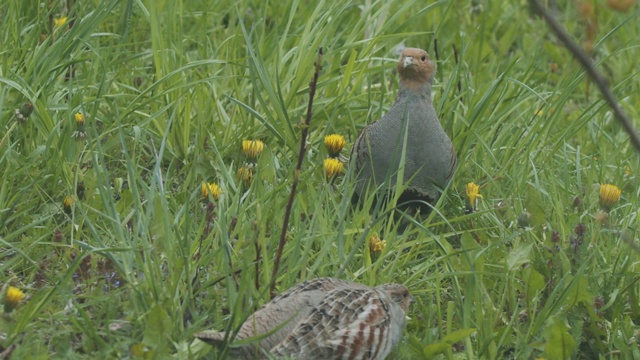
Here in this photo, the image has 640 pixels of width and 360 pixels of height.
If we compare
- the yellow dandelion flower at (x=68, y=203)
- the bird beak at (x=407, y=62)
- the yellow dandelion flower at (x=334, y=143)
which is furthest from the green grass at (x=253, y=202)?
the bird beak at (x=407, y=62)

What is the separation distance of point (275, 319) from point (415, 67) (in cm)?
213

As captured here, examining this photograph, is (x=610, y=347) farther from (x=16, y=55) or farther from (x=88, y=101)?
(x=16, y=55)

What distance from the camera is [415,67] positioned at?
208 inches

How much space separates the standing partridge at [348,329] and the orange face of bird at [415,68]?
1743 mm

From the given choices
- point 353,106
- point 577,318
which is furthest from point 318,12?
point 577,318

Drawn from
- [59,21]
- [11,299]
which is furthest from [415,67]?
[11,299]

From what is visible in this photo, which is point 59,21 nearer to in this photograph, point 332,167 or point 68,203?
point 68,203

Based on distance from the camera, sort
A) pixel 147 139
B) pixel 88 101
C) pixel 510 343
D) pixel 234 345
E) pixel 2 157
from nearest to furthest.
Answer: pixel 234 345
pixel 510 343
pixel 2 157
pixel 88 101
pixel 147 139

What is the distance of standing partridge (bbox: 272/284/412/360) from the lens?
3434 mm

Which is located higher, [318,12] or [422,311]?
[318,12]

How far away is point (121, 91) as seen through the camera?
5512mm

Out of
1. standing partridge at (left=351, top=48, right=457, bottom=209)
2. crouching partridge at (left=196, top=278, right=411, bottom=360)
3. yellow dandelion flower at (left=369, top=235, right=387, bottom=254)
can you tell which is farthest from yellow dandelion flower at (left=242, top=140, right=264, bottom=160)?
crouching partridge at (left=196, top=278, right=411, bottom=360)

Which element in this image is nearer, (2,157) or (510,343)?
(510,343)

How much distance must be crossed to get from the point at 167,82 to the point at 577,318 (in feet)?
7.55
